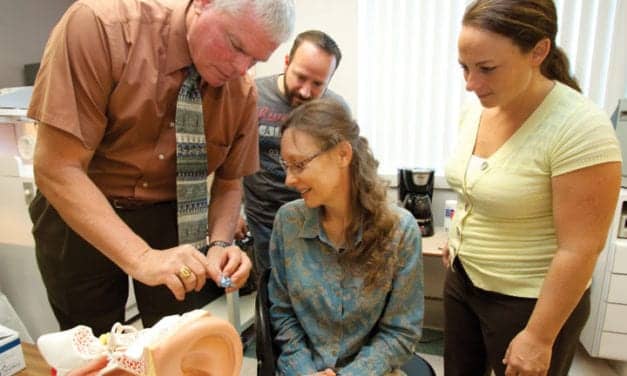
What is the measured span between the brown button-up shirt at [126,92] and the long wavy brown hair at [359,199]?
21 centimetres

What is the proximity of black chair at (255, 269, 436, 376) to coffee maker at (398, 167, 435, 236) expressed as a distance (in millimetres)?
1160

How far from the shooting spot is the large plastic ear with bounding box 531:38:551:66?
1038 mm

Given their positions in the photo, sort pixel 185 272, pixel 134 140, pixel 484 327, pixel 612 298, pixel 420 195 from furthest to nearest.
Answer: pixel 420 195 → pixel 612 298 → pixel 484 327 → pixel 134 140 → pixel 185 272

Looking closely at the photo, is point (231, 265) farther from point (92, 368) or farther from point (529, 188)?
point (529, 188)

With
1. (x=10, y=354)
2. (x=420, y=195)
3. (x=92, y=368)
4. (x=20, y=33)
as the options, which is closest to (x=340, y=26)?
(x=420, y=195)

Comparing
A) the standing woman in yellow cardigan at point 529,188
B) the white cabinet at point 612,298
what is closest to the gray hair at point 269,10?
the standing woman in yellow cardigan at point 529,188

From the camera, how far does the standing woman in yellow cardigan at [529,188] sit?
38.6 inches

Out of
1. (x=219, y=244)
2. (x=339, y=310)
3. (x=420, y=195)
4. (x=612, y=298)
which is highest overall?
(x=219, y=244)

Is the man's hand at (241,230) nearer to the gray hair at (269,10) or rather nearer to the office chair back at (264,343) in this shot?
the office chair back at (264,343)

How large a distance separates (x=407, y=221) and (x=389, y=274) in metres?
0.18

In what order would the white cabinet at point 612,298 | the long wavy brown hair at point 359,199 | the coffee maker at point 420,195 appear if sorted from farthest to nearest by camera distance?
the coffee maker at point 420,195, the white cabinet at point 612,298, the long wavy brown hair at point 359,199

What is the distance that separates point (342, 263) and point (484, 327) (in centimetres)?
47

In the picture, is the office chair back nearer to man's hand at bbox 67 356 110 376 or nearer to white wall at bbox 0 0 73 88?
man's hand at bbox 67 356 110 376

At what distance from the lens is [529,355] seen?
1071 millimetres
